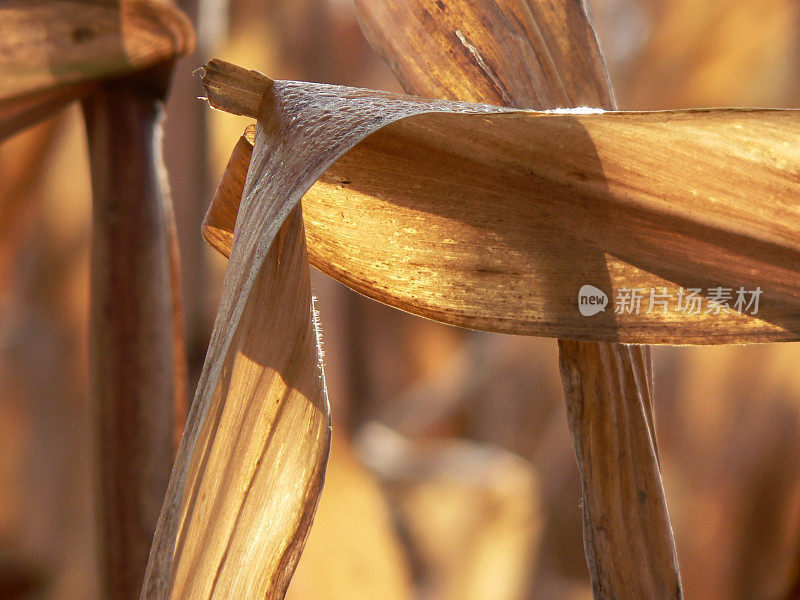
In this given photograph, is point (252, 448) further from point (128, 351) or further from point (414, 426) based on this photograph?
point (414, 426)

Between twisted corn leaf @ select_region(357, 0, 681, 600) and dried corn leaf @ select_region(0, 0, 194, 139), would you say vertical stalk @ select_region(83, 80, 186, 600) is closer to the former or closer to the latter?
dried corn leaf @ select_region(0, 0, 194, 139)

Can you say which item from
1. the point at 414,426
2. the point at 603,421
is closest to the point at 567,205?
the point at 603,421

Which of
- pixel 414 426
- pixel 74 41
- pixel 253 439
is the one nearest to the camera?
pixel 253 439

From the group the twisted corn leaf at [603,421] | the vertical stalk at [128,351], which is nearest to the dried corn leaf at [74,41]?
the vertical stalk at [128,351]

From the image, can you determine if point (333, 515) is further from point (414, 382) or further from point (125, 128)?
point (125, 128)

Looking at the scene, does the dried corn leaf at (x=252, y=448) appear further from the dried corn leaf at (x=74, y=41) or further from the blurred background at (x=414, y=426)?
the blurred background at (x=414, y=426)

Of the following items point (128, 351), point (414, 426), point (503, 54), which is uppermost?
point (503, 54)
